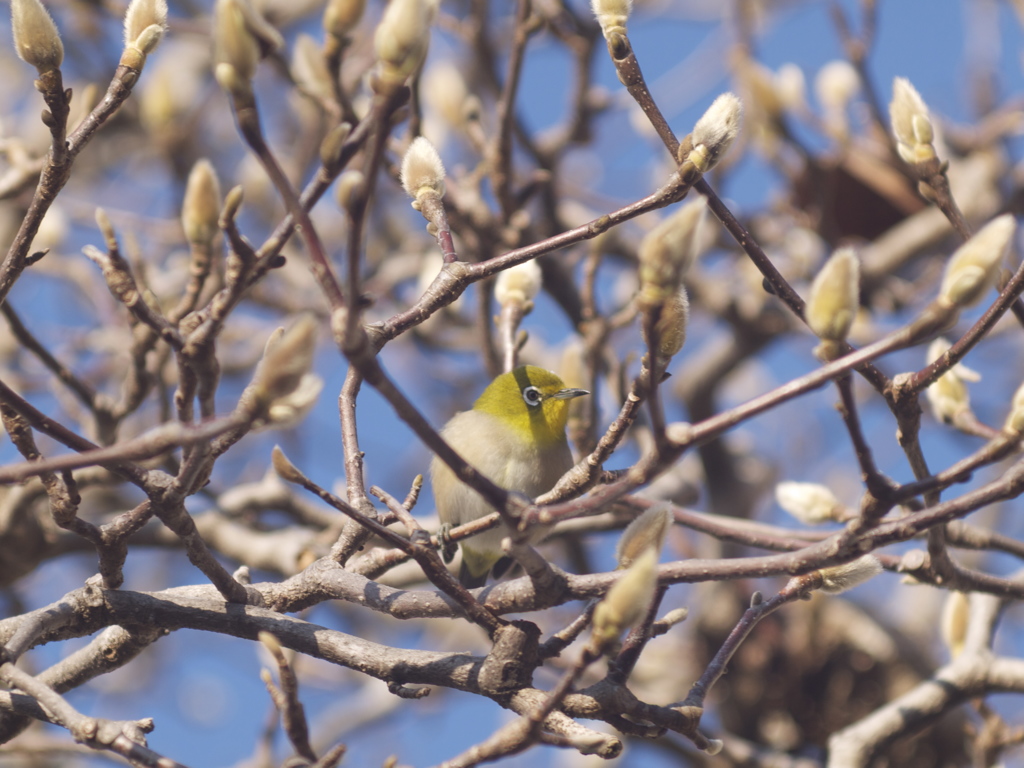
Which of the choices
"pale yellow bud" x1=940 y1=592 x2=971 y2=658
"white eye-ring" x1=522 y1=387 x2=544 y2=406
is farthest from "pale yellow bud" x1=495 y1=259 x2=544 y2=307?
"pale yellow bud" x1=940 y1=592 x2=971 y2=658

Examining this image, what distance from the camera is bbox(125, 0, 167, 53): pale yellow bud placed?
1.96 m

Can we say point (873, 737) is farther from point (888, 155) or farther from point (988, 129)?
point (988, 129)

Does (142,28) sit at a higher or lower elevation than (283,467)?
higher

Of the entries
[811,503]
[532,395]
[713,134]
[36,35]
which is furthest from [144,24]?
[532,395]

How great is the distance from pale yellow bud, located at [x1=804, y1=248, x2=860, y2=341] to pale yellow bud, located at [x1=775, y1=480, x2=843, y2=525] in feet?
4.56

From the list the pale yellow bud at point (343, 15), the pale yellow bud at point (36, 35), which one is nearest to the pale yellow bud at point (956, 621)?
the pale yellow bud at point (343, 15)

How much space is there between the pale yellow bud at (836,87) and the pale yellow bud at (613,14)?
12.1ft

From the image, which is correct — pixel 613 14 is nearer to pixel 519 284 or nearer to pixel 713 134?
pixel 713 134

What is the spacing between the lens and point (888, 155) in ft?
16.5

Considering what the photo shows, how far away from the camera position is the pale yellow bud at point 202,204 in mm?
1872

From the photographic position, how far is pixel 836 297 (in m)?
1.37

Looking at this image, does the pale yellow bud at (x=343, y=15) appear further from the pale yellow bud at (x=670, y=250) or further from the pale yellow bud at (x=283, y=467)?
the pale yellow bud at (x=283, y=467)

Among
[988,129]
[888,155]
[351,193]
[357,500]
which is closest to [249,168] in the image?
[888,155]

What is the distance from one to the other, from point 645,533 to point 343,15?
984 millimetres
